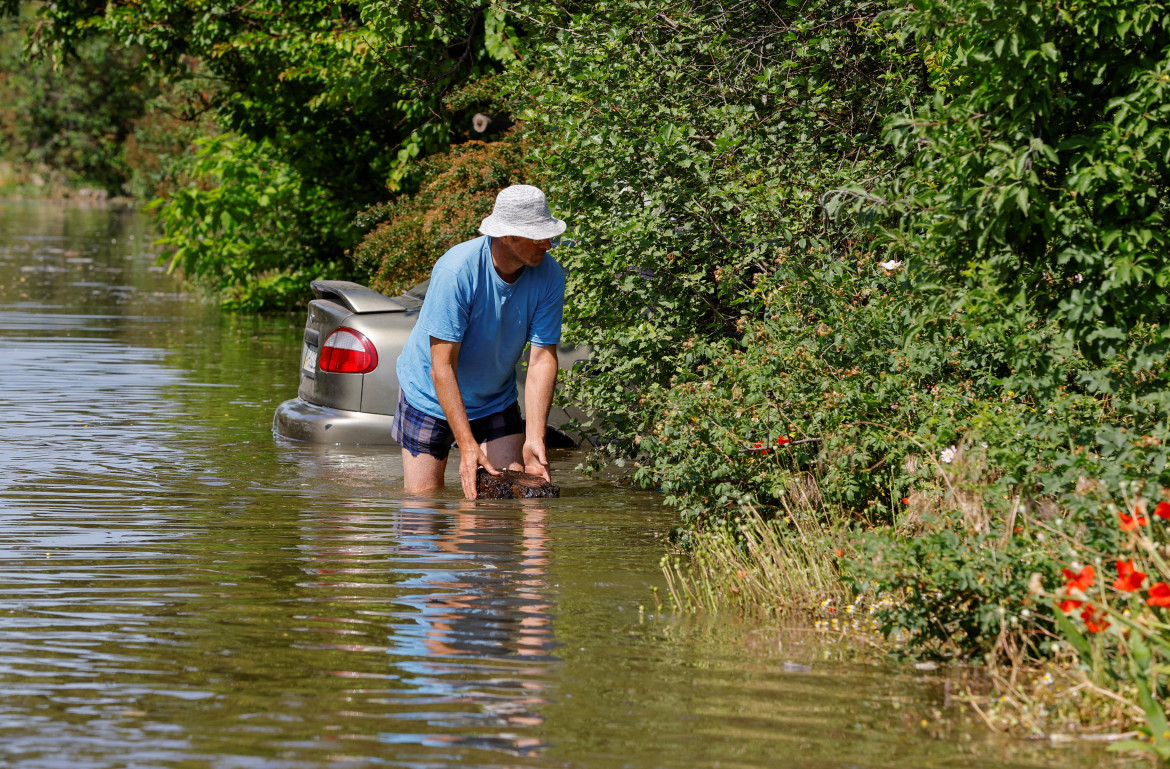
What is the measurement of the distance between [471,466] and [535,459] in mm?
385

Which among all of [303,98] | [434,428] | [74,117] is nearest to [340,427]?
[434,428]

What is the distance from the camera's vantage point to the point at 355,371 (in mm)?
9523

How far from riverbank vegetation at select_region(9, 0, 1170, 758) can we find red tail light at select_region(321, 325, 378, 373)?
57.4 inches

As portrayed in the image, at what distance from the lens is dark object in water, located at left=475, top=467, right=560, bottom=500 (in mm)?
7508

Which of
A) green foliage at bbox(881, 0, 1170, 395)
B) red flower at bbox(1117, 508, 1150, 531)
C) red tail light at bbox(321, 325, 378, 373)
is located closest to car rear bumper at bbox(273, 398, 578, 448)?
red tail light at bbox(321, 325, 378, 373)

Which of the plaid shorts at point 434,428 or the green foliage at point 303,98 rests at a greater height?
the green foliage at point 303,98

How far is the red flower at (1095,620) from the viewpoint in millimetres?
4395

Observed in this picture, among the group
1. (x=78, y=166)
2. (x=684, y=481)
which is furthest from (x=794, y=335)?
(x=78, y=166)

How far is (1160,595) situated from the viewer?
13.9 feet

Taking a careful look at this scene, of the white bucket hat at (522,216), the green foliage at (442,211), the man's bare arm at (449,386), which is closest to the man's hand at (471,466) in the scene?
the man's bare arm at (449,386)

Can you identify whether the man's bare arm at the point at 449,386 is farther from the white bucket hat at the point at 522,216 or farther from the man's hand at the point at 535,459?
the white bucket hat at the point at 522,216

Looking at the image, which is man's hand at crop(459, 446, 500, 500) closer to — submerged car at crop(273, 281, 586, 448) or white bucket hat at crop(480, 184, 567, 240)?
white bucket hat at crop(480, 184, 567, 240)

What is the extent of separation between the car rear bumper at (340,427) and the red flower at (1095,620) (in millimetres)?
5748

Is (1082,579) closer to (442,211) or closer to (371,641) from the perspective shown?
(371,641)
